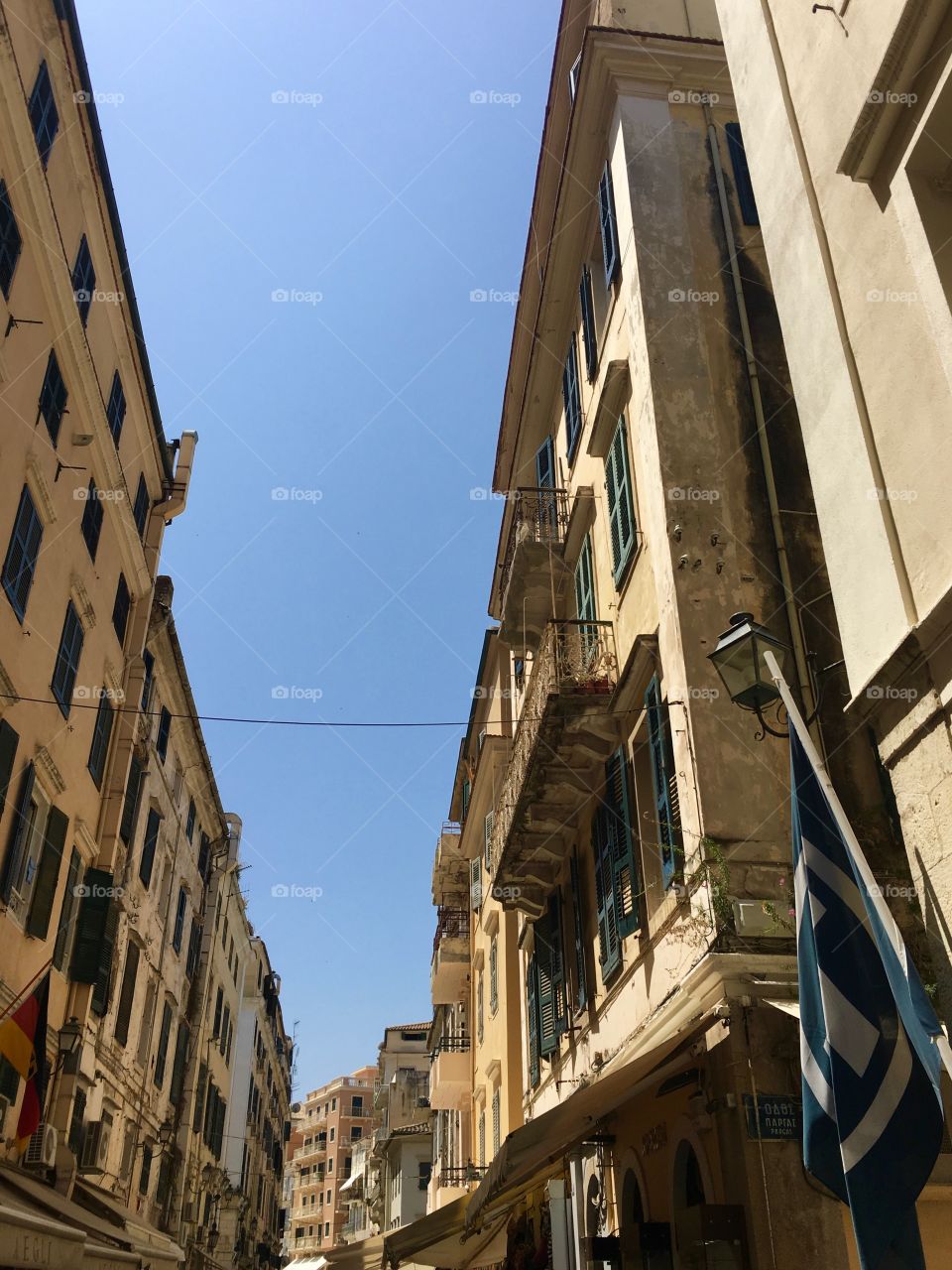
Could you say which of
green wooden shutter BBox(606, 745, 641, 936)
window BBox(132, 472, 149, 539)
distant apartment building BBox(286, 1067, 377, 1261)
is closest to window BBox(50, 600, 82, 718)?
window BBox(132, 472, 149, 539)

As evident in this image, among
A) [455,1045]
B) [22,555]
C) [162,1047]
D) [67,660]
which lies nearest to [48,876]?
[67,660]

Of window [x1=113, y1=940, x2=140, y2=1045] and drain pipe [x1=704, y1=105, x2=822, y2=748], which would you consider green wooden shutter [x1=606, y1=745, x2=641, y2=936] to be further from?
window [x1=113, y1=940, x2=140, y2=1045]

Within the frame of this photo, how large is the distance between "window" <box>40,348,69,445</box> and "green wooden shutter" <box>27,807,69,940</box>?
18.1 feet

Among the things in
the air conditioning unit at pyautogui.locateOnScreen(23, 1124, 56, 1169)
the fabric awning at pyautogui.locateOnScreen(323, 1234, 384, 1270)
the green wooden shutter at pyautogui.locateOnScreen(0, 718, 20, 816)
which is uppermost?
the green wooden shutter at pyautogui.locateOnScreen(0, 718, 20, 816)

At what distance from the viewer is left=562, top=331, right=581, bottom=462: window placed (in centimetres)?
1477

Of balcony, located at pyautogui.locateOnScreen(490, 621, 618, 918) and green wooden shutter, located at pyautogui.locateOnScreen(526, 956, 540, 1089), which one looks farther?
green wooden shutter, located at pyautogui.locateOnScreen(526, 956, 540, 1089)

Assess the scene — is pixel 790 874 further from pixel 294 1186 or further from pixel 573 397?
pixel 294 1186

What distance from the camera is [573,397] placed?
15.1 metres

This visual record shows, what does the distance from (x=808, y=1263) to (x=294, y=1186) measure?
109 m

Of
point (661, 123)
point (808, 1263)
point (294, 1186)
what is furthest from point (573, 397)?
point (294, 1186)

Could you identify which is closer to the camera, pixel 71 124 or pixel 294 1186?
pixel 71 124

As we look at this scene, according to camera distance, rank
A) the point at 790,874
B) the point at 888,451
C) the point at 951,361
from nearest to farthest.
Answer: the point at 951,361
the point at 888,451
the point at 790,874

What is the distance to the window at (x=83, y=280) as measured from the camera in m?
15.3

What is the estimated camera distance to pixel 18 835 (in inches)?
525
